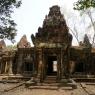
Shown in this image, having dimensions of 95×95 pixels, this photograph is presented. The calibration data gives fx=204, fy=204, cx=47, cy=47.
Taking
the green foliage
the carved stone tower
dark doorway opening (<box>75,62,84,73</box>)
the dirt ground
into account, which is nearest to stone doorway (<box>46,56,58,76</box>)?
the carved stone tower

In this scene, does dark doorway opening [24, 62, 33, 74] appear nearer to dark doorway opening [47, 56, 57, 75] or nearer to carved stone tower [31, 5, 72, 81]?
dark doorway opening [47, 56, 57, 75]

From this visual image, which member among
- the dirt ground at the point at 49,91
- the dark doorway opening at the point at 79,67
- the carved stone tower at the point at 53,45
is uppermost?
the carved stone tower at the point at 53,45

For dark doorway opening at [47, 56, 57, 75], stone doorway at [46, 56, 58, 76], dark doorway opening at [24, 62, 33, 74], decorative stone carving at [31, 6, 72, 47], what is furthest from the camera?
dark doorway opening at [24, 62, 33, 74]

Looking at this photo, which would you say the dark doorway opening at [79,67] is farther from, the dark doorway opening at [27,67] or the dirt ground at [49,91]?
the dirt ground at [49,91]

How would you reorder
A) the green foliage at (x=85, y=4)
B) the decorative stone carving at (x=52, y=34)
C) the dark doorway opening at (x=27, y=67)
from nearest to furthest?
the green foliage at (x=85, y=4) < the decorative stone carving at (x=52, y=34) < the dark doorway opening at (x=27, y=67)

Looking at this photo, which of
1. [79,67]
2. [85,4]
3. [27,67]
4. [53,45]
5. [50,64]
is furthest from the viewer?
[27,67]

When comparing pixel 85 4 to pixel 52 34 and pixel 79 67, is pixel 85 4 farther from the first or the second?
pixel 79 67

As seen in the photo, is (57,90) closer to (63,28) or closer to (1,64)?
(63,28)

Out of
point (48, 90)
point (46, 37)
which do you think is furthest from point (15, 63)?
point (48, 90)

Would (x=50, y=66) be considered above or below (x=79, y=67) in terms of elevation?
above

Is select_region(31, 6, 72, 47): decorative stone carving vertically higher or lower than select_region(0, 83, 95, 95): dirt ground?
higher

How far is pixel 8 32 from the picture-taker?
12.8m

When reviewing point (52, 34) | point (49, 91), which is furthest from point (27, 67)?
point (49, 91)

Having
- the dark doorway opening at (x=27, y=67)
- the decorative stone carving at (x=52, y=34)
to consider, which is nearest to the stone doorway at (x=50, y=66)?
the decorative stone carving at (x=52, y=34)
